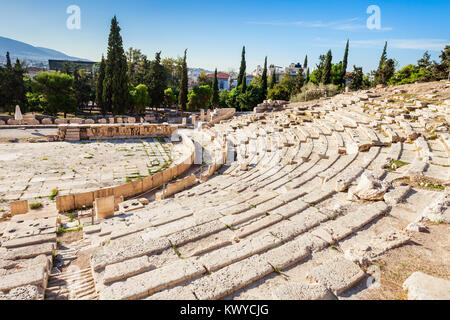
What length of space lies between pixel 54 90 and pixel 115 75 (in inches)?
253

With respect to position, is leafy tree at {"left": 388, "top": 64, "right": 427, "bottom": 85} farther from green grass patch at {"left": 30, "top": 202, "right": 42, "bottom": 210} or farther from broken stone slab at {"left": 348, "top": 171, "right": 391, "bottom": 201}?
green grass patch at {"left": 30, "top": 202, "right": 42, "bottom": 210}

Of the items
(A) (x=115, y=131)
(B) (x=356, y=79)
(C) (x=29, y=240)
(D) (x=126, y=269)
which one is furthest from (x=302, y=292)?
(B) (x=356, y=79)

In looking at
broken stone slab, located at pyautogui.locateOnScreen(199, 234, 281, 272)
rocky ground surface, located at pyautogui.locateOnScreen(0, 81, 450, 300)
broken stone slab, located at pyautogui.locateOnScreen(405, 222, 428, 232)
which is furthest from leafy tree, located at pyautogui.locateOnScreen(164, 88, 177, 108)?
broken stone slab, located at pyautogui.locateOnScreen(405, 222, 428, 232)

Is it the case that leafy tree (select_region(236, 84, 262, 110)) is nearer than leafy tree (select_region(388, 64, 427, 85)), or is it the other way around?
leafy tree (select_region(388, 64, 427, 85))

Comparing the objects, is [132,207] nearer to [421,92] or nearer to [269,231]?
[269,231]

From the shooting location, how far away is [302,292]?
3057 millimetres

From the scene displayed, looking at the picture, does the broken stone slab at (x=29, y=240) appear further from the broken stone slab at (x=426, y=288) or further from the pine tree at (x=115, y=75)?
the pine tree at (x=115, y=75)

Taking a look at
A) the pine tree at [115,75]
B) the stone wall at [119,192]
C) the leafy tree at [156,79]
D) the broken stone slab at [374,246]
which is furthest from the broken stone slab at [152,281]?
the leafy tree at [156,79]

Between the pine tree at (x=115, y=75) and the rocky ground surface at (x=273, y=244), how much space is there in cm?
2384

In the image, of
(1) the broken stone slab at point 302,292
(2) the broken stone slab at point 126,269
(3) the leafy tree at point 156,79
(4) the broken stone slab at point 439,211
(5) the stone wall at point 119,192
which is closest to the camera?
(1) the broken stone slab at point 302,292

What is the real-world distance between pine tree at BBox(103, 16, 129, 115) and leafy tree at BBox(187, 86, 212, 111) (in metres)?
11.0

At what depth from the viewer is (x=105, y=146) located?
61.4 ft

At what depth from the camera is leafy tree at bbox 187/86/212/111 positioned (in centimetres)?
3897

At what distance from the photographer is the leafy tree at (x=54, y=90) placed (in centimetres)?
2758
